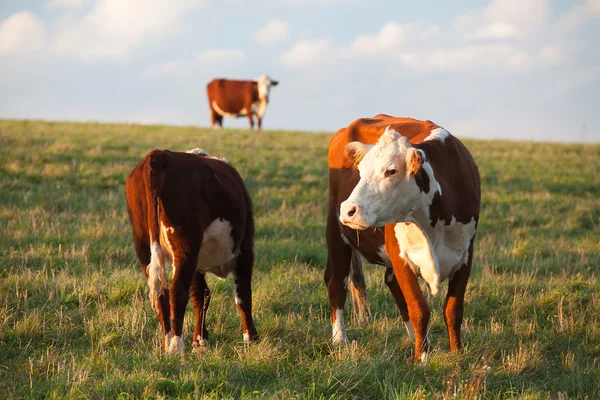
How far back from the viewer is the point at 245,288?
237 inches

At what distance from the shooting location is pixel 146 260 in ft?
18.2

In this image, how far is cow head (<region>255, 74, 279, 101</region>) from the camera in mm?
30219

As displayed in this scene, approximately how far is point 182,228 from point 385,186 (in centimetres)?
162

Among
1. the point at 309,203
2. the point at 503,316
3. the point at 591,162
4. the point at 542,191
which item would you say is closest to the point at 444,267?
the point at 503,316

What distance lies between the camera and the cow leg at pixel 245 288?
5.95 m

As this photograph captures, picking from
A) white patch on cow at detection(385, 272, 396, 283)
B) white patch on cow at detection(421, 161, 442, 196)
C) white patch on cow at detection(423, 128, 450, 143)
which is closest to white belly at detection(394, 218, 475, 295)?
white patch on cow at detection(421, 161, 442, 196)

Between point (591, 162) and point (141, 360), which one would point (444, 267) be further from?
point (591, 162)

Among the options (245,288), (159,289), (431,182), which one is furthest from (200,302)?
(431,182)

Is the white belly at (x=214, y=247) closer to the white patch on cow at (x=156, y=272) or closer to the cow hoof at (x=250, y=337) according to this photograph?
the white patch on cow at (x=156, y=272)

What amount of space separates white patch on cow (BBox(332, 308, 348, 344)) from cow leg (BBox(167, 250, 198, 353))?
142 centimetres

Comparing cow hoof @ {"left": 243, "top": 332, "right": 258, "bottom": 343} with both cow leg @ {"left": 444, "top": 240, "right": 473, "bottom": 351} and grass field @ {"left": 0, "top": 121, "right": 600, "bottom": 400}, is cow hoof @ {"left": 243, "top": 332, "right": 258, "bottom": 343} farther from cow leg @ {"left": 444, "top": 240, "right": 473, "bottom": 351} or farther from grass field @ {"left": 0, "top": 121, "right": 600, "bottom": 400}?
cow leg @ {"left": 444, "top": 240, "right": 473, "bottom": 351}

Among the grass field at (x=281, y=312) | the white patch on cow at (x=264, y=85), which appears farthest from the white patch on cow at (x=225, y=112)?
the grass field at (x=281, y=312)

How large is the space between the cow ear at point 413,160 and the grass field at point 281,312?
4.68 feet

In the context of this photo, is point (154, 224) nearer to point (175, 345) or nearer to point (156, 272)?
point (156, 272)
